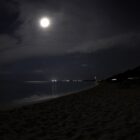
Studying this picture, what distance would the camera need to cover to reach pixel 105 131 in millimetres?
4133

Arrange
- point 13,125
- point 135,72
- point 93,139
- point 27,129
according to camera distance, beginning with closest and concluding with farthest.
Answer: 1. point 93,139
2. point 27,129
3. point 13,125
4. point 135,72

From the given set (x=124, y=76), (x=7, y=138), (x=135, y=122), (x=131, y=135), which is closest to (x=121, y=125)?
(x=135, y=122)

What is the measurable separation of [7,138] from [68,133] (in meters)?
1.62

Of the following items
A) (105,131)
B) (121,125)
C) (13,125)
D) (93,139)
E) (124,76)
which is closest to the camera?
(93,139)

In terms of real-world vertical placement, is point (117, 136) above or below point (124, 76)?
below

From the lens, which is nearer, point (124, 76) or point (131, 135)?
point (131, 135)

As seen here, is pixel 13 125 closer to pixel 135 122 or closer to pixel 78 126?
pixel 78 126

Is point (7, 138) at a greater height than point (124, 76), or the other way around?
point (124, 76)

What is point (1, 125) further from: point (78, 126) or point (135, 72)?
point (135, 72)

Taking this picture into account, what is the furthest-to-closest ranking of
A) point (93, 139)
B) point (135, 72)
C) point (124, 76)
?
point (124, 76)
point (135, 72)
point (93, 139)

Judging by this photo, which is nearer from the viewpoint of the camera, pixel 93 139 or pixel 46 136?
pixel 93 139

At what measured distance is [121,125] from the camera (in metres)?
4.55

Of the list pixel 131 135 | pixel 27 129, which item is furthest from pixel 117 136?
pixel 27 129

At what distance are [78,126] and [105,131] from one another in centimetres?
101
